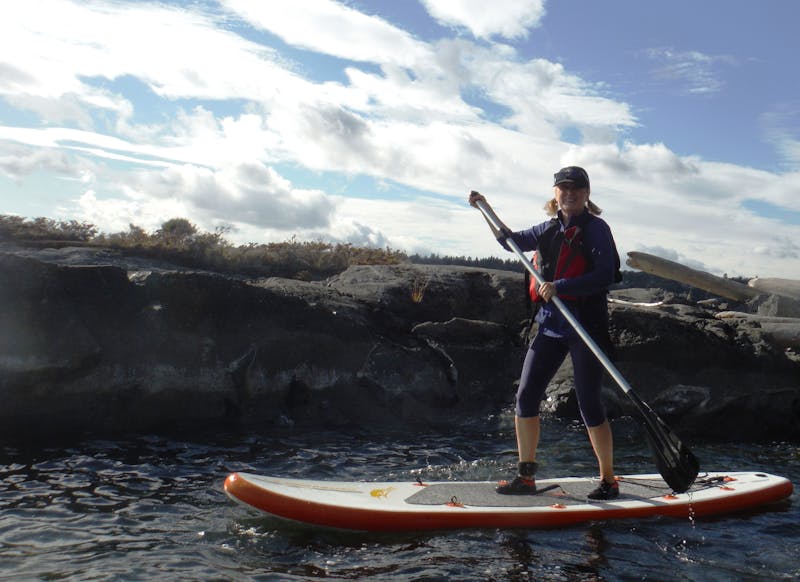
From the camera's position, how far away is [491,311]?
12.6m

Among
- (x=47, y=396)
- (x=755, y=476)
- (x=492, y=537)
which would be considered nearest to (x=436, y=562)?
(x=492, y=537)

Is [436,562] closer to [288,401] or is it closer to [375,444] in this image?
[375,444]

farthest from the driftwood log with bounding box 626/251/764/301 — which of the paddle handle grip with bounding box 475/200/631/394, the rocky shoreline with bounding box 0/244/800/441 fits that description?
the paddle handle grip with bounding box 475/200/631/394

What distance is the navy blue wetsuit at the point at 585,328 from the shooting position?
5.68 meters

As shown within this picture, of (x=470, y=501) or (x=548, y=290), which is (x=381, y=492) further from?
(x=548, y=290)

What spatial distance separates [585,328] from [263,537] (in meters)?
2.98

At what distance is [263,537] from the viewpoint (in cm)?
523

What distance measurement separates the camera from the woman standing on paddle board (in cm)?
572

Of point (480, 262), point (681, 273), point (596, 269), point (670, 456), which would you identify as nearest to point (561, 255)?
point (596, 269)

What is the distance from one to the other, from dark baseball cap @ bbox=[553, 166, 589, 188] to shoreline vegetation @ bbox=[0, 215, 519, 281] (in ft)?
32.2

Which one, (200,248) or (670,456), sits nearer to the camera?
(670,456)

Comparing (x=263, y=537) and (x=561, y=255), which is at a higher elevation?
(x=561, y=255)

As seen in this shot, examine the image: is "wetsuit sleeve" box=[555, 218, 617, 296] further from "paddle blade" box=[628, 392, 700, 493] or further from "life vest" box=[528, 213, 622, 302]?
"paddle blade" box=[628, 392, 700, 493]

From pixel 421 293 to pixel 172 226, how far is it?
26.1ft
